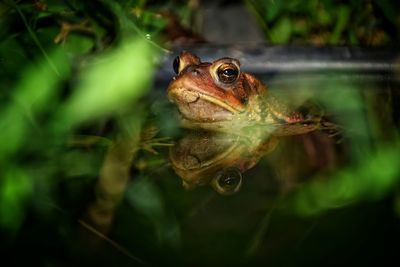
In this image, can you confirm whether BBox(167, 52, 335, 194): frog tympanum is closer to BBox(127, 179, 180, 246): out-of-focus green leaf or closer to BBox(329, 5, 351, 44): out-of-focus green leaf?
BBox(127, 179, 180, 246): out-of-focus green leaf

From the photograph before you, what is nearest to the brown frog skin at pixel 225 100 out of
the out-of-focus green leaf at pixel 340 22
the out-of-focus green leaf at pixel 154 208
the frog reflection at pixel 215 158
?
the frog reflection at pixel 215 158

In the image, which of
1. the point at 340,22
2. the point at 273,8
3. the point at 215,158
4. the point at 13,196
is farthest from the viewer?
the point at 340,22

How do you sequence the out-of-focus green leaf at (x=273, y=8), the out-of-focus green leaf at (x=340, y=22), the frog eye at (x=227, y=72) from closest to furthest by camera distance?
1. the frog eye at (x=227, y=72)
2. the out-of-focus green leaf at (x=273, y=8)
3. the out-of-focus green leaf at (x=340, y=22)

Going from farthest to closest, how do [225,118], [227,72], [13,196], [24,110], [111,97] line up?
[225,118]
[227,72]
[24,110]
[13,196]
[111,97]

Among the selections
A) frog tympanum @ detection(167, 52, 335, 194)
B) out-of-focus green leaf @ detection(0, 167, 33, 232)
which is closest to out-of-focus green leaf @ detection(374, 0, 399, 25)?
frog tympanum @ detection(167, 52, 335, 194)

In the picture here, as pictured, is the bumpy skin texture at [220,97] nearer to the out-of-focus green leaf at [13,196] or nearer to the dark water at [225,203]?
the dark water at [225,203]

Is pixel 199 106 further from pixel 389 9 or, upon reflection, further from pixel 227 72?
pixel 389 9

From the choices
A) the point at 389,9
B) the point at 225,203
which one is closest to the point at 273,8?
the point at 389,9
